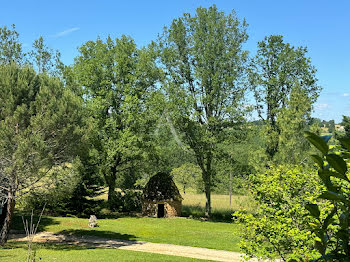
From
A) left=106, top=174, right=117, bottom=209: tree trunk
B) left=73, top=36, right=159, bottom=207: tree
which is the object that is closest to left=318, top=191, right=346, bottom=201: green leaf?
left=73, top=36, right=159, bottom=207: tree

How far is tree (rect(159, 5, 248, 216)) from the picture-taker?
30.7 metres

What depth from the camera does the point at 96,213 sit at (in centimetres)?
3012

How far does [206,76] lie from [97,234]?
16863 millimetres

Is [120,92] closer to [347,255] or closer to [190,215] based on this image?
[190,215]

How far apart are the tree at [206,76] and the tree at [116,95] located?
326 cm

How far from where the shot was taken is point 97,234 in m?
22.4

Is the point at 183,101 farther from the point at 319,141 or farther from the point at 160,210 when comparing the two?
the point at 319,141

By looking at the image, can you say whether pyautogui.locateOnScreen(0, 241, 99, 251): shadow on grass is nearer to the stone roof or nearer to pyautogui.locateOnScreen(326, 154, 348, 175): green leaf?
the stone roof

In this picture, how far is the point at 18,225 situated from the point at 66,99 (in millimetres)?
11759

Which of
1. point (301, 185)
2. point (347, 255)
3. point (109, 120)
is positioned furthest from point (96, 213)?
point (347, 255)

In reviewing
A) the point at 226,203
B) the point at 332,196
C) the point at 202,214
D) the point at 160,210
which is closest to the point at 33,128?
the point at 332,196

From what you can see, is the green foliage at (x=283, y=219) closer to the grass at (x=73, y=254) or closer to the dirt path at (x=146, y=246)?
the grass at (x=73, y=254)

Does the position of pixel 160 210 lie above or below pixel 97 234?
above

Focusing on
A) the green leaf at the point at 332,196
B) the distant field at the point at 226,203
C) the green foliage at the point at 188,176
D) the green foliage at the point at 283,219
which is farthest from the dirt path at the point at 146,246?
the green leaf at the point at 332,196
